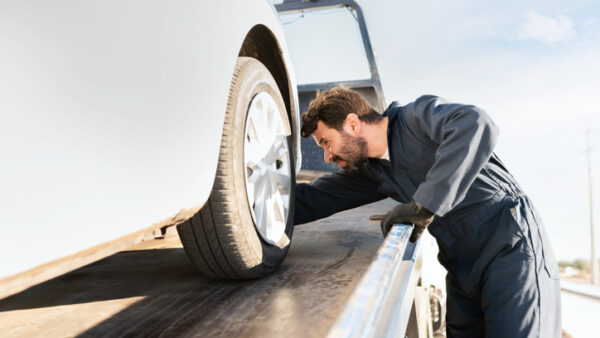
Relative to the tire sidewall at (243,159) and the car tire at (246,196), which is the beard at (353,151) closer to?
the car tire at (246,196)

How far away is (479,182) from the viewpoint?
1.60 metres

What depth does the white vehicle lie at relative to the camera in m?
0.54

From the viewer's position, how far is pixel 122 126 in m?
0.71

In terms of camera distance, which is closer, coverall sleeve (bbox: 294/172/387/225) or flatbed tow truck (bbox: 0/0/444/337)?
flatbed tow truck (bbox: 0/0/444/337)

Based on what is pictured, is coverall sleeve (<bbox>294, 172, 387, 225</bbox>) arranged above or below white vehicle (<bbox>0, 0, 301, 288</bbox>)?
below

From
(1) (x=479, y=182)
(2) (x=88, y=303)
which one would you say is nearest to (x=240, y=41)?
(2) (x=88, y=303)

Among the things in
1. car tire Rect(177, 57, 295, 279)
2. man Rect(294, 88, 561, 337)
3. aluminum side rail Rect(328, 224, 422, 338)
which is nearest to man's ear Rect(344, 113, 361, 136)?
man Rect(294, 88, 561, 337)

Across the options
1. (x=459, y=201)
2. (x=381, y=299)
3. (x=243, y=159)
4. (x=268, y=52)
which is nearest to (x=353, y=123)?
(x=268, y=52)

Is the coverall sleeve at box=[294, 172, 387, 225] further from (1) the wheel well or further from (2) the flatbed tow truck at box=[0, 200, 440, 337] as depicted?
(1) the wheel well

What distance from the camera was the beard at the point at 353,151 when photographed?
1.85 meters

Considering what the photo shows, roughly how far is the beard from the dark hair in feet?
0.20

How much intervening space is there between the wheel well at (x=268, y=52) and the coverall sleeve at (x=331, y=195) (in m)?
0.34

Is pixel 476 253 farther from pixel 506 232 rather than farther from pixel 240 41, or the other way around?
pixel 240 41

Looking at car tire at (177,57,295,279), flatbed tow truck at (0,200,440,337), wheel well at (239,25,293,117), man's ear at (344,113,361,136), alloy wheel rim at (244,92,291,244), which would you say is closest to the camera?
flatbed tow truck at (0,200,440,337)
